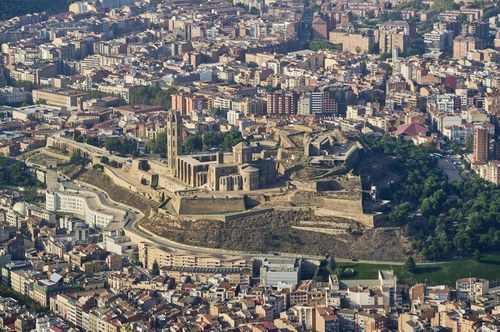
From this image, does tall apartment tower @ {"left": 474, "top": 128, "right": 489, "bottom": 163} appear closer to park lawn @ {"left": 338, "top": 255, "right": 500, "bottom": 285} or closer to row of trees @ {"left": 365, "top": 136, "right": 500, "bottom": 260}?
row of trees @ {"left": 365, "top": 136, "right": 500, "bottom": 260}

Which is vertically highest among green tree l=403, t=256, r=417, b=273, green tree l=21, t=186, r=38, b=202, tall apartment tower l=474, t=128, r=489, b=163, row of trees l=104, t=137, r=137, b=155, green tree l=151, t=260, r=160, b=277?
green tree l=403, t=256, r=417, b=273

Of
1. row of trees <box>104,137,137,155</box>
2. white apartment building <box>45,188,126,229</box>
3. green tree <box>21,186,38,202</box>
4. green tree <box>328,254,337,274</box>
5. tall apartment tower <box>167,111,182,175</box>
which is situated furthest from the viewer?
row of trees <box>104,137,137,155</box>

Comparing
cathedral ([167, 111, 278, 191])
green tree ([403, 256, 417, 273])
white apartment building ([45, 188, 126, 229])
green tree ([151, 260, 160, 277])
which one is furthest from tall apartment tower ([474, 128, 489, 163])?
green tree ([151, 260, 160, 277])

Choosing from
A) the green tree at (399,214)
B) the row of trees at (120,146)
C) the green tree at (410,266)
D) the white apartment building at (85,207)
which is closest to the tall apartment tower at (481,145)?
the green tree at (399,214)

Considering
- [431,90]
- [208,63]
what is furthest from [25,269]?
[208,63]

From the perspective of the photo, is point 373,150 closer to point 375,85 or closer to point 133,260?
point 133,260

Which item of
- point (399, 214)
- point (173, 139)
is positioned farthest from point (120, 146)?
point (399, 214)

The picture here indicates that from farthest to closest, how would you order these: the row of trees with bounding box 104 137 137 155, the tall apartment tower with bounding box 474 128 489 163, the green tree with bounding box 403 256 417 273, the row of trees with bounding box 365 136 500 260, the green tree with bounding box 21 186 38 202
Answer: the tall apartment tower with bounding box 474 128 489 163 → the row of trees with bounding box 104 137 137 155 → the green tree with bounding box 21 186 38 202 → the row of trees with bounding box 365 136 500 260 → the green tree with bounding box 403 256 417 273
